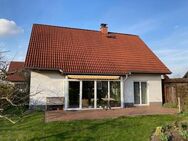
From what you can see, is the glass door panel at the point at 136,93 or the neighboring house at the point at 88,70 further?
the glass door panel at the point at 136,93

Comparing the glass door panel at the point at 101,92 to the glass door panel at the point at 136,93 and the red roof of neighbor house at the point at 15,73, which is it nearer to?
the glass door panel at the point at 136,93

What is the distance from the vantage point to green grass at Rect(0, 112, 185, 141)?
440 inches

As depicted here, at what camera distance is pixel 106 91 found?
22797mm

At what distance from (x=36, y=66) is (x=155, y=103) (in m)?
13.8

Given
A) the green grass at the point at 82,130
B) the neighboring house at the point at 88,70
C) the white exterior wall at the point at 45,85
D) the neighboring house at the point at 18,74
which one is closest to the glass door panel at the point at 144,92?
the neighboring house at the point at 88,70

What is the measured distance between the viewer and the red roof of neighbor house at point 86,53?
22.0m

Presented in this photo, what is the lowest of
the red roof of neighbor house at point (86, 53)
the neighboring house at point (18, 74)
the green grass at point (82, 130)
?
the green grass at point (82, 130)

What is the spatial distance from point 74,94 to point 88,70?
276 cm

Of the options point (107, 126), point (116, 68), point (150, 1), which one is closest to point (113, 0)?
point (150, 1)

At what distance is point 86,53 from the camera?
2461 cm

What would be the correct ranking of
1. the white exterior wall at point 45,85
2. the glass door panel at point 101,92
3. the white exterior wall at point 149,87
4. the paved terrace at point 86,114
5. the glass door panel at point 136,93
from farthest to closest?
the glass door panel at point 136,93 → the white exterior wall at point 149,87 → the glass door panel at point 101,92 → the white exterior wall at point 45,85 → the paved terrace at point 86,114

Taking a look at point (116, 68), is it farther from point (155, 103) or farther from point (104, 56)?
point (155, 103)

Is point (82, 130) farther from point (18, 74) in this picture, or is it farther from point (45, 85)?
point (18, 74)

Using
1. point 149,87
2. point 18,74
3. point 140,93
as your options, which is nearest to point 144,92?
point 140,93
